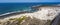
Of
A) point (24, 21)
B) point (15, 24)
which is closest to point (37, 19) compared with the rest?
point (24, 21)

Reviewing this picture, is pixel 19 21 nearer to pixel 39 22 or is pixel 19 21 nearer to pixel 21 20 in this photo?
pixel 21 20

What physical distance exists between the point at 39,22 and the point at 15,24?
2.39 feet

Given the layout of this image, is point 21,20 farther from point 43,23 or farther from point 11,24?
point 43,23

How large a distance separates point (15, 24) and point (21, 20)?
22 cm

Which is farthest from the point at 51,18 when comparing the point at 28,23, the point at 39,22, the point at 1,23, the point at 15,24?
the point at 1,23

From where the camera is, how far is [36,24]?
13.0 ft

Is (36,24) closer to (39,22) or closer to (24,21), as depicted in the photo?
(39,22)

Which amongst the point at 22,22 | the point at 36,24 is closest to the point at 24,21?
the point at 22,22

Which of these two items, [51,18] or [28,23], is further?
[51,18]

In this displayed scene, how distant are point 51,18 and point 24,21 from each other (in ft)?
2.91

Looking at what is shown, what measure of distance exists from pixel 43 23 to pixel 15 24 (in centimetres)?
85

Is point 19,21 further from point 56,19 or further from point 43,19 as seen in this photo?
point 56,19

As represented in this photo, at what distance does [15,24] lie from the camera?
4031 millimetres

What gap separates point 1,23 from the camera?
13.6 ft
